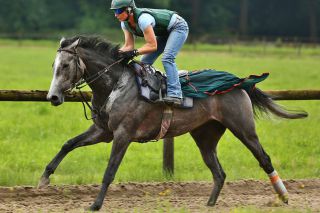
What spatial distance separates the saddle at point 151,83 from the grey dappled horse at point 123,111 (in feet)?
0.21

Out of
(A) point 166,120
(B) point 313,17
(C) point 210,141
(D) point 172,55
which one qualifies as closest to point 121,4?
(D) point 172,55

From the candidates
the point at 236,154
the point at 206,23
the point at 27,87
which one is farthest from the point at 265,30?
the point at 236,154

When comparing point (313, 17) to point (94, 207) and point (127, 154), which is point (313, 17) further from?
point (94, 207)

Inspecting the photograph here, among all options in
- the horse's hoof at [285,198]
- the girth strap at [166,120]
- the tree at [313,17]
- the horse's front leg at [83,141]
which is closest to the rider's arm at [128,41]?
the girth strap at [166,120]

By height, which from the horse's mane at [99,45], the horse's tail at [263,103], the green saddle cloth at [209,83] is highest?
the horse's mane at [99,45]

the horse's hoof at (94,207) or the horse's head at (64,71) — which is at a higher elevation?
the horse's head at (64,71)

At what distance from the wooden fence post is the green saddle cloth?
5.38ft

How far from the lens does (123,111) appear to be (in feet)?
24.2

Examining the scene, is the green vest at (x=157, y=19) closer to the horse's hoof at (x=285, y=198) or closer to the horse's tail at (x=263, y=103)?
the horse's tail at (x=263, y=103)

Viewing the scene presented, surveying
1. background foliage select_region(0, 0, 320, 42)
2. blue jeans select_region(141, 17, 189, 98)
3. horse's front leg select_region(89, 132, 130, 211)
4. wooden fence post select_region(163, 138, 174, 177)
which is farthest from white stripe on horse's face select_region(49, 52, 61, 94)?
background foliage select_region(0, 0, 320, 42)

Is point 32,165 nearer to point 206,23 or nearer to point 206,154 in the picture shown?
point 206,154

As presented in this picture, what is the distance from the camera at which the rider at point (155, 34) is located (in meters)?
7.35

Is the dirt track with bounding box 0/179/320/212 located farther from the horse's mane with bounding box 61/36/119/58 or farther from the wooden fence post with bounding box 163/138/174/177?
the horse's mane with bounding box 61/36/119/58

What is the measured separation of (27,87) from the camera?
2127cm
